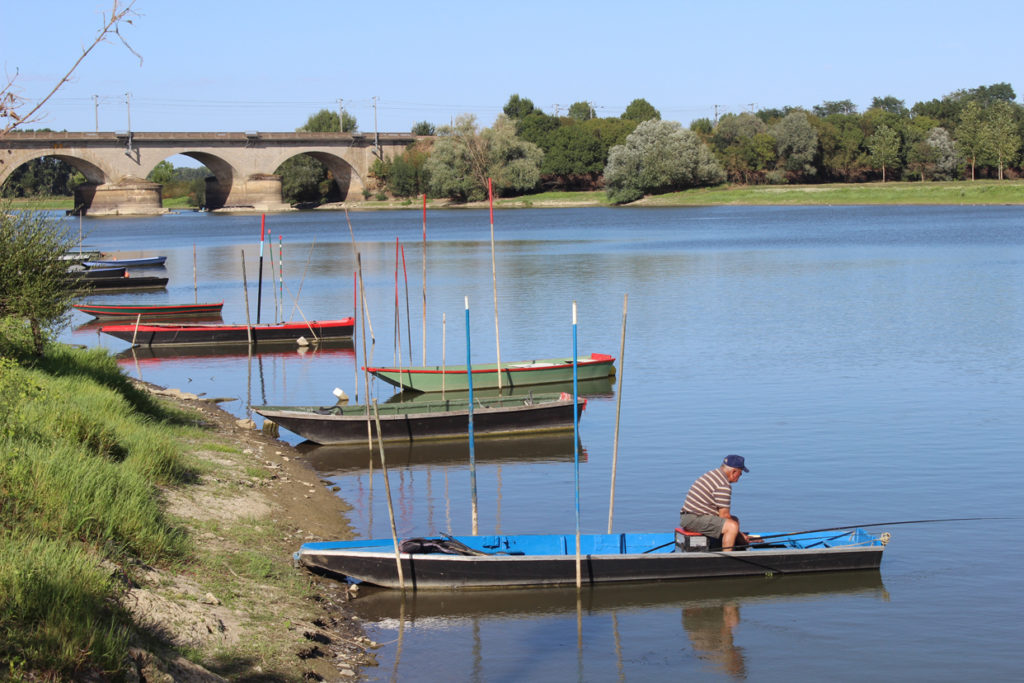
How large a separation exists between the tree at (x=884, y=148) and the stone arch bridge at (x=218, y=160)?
55.9 metres

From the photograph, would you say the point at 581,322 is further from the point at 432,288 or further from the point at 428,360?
the point at 432,288

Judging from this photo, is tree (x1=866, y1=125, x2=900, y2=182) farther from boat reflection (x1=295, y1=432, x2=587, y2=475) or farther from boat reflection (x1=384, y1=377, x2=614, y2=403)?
boat reflection (x1=295, y1=432, x2=587, y2=475)

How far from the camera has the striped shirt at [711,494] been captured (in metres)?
12.4

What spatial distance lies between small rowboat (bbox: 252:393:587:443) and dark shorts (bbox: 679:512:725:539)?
770 cm

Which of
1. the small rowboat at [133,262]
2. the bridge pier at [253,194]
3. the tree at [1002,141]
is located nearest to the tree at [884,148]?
the tree at [1002,141]

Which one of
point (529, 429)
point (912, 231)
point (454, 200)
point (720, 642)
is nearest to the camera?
point (720, 642)

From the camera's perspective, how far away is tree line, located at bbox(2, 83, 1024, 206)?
105 meters

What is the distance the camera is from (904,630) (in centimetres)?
1149

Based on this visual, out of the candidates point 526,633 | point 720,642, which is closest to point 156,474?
point 526,633

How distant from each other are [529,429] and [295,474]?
499 cm

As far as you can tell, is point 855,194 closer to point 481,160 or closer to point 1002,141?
point 1002,141

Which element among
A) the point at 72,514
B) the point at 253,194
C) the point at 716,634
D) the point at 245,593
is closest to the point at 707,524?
the point at 716,634

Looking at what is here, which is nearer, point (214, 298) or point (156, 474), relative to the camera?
point (156, 474)

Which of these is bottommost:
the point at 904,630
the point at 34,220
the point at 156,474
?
the point at 904,630
